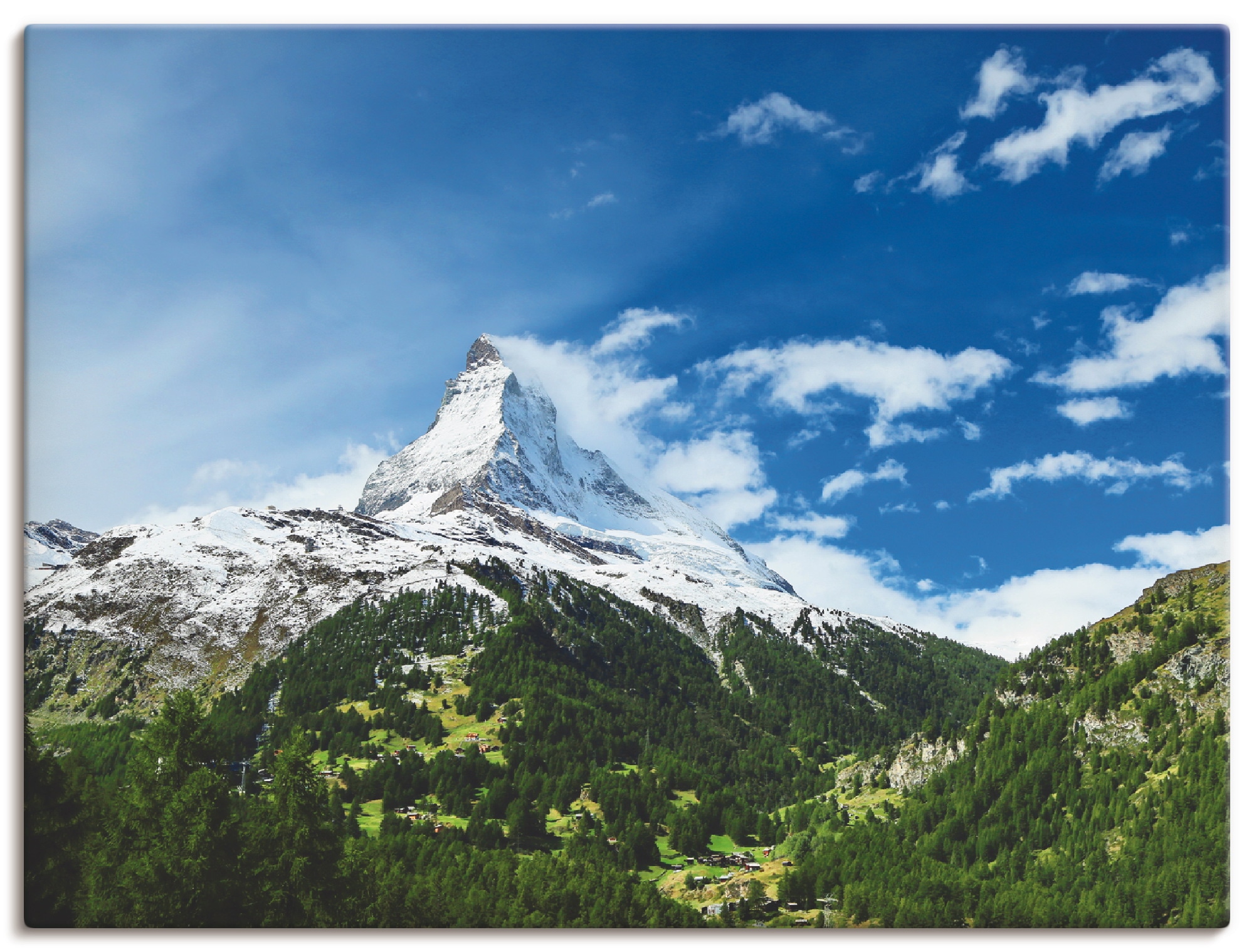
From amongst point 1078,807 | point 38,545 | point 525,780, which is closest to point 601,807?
point 525,780

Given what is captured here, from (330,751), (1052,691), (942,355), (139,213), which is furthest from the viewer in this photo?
(330,751)

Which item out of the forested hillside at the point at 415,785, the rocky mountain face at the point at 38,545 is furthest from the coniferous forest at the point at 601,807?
the rocky mountain face at the point at 38,545

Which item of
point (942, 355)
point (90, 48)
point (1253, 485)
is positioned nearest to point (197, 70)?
point (90, 48)

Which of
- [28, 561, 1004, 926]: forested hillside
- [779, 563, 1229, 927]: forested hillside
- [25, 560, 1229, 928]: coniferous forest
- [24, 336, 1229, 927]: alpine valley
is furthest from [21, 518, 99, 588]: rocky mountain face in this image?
[779, 563, 1229, 927]: forested hillside

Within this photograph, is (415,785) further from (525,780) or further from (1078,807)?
(1078,807)

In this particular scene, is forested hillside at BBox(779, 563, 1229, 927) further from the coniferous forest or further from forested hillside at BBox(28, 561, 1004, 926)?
forested hillside at BBox(28, 561, 1004, 926)

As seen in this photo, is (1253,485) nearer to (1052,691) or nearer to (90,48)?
(90,48)
